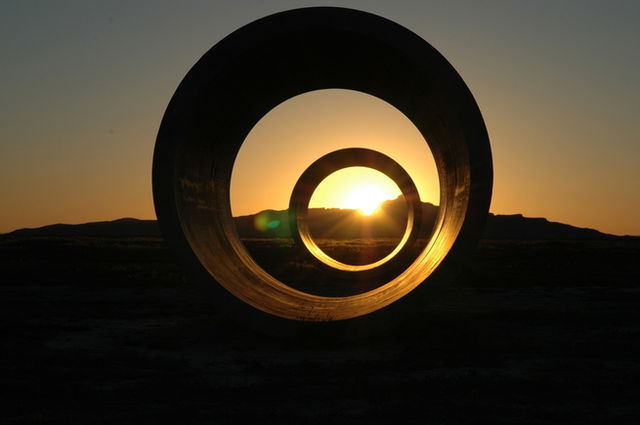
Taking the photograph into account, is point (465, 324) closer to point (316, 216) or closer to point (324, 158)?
point (324, 158)

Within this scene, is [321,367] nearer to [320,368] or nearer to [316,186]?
[320,368]

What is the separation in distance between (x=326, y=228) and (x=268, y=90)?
13868cm

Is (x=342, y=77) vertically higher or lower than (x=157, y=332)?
higher

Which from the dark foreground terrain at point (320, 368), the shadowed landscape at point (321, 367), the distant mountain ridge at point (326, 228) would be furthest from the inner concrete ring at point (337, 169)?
the distant mountain ridge at point (326, 228)

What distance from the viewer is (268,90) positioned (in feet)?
28.2

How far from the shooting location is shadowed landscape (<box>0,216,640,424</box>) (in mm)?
4406

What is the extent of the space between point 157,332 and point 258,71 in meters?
3.87

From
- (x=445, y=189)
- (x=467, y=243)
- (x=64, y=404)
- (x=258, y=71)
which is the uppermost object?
(x=258, y=71)

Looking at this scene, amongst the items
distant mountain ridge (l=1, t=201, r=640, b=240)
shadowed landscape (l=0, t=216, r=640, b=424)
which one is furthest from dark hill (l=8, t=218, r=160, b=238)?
shadowed landscape (l=0, t=216, r=640, b=424)

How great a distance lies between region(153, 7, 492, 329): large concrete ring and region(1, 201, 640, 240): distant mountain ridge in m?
123

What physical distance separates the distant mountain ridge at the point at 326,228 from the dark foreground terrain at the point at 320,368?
403ft

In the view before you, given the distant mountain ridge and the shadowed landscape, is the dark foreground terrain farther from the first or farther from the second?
the distant mountain ridge

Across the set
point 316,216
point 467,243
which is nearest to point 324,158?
point 467,243

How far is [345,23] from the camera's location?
6867mm
